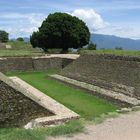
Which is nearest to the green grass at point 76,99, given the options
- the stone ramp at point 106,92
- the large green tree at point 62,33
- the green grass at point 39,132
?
the stone ramp at point 106,92

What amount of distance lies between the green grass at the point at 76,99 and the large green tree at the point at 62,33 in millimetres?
18301

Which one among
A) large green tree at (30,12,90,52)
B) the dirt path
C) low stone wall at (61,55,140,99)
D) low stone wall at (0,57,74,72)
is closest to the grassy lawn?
the dirt path

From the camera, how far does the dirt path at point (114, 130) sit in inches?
263

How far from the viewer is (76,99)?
1534 cm

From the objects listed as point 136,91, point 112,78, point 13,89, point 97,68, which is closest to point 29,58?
point 97,68

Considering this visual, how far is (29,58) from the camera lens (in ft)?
90.2

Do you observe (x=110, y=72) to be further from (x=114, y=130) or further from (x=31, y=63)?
(x=31, y=63)

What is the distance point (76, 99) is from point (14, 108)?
234 inches

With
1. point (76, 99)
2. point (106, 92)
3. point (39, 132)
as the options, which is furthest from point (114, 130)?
point (106, 92)

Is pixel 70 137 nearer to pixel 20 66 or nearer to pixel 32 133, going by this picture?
pixel 32 133

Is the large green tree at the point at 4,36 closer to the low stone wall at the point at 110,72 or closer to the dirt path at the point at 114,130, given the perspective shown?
the low stone wall at the point at 110,72

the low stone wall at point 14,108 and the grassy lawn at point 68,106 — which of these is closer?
the grassy lawn at point 68,106

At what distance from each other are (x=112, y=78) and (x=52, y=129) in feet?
33.6

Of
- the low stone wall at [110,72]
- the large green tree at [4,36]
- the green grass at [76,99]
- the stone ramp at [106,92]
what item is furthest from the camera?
the large green tree at [4,36]
